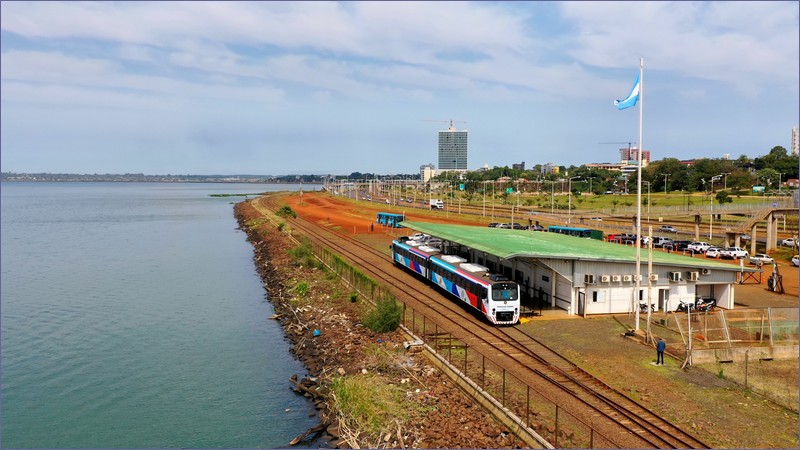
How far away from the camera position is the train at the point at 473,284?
113ft

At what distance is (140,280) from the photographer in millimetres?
64375

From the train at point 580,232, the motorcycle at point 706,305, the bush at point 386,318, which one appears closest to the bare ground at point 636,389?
the bush at point 386,318

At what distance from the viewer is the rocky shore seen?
73.0 ft

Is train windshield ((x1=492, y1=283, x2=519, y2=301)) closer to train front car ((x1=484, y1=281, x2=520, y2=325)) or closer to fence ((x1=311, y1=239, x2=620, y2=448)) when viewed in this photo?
train front car ((x1=484, y1=281, x2=520, y2=325))

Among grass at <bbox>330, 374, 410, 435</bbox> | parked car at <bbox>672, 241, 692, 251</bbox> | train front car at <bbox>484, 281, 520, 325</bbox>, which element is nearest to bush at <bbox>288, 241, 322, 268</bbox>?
train front car at <bbox>484, 281, 520, 325</bbox>

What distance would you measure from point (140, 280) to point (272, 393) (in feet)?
131

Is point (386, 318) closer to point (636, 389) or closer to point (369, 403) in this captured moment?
point (369, 403)

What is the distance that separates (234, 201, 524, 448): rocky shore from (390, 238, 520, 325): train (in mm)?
5381

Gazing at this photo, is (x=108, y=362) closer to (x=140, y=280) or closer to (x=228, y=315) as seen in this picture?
(x=228, y=315)

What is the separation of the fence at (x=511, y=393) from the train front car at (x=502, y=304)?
10.1 ft

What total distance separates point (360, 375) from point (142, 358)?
16619 millimetres

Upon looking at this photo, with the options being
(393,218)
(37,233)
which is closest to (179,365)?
(393,218)

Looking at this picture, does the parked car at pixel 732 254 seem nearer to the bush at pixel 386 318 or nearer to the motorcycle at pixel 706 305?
the motorcycle at pixel 706 305

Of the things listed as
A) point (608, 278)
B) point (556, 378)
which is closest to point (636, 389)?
point (556, 378)
